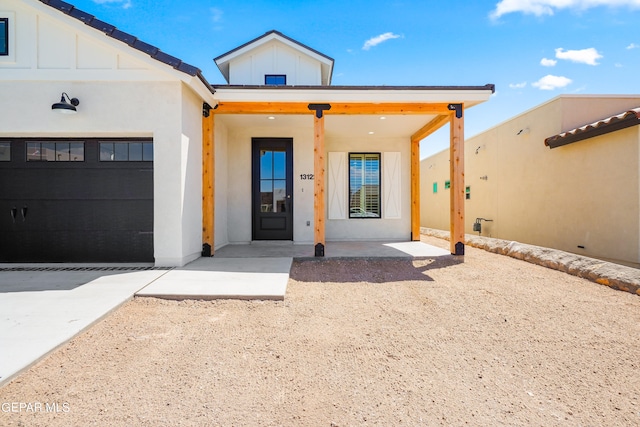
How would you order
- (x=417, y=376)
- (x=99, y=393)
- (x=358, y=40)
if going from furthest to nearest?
(x=358, y=40) → (x=417, y=376) → (x=99, y=393)

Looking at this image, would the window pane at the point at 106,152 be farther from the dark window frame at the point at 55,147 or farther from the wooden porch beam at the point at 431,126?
the wooden porch beam at the point at 431,126

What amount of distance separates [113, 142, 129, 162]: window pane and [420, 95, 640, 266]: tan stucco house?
29.4 feet

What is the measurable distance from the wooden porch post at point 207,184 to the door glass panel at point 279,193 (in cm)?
193

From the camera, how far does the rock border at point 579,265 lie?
3.91 meters

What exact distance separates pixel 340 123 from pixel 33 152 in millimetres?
5736

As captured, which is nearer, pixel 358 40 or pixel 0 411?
pixel 0 411

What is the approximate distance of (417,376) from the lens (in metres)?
1.99

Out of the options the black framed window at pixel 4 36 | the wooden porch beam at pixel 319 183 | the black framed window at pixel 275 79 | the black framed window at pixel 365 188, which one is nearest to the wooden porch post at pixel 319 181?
the wooden porch beam at pixel 319 183

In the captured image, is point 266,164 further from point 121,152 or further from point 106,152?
point 106,152

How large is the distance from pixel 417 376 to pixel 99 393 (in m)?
2.03

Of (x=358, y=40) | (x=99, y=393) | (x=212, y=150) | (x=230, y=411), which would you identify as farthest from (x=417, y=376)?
(x=358, y=40)

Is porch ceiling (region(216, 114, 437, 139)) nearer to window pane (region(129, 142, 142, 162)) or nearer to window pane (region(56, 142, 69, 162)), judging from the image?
window pane (region(129, 142, 142, 162))

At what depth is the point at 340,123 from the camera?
6863mm

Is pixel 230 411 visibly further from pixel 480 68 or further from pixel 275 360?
pixel 480 68
